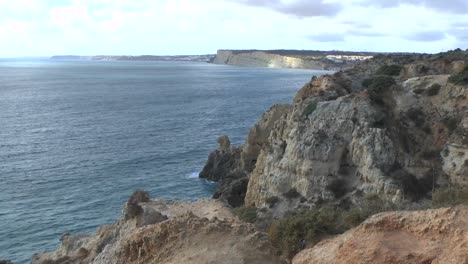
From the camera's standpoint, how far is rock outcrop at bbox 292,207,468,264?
11.0 m

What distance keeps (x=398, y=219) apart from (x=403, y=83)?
96.3ft

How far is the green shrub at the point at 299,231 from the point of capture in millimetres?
16266

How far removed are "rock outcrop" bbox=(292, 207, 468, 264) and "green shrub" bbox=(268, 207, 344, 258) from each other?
10.8ft

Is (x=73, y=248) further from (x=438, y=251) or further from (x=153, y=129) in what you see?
(x=153, y=129)

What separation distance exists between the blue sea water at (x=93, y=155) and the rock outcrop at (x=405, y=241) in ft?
95.7

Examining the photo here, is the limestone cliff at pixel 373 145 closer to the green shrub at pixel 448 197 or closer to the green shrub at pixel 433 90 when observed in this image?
the green shrub at pixel 433 90

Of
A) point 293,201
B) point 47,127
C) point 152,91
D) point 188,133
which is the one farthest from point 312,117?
point 152,91

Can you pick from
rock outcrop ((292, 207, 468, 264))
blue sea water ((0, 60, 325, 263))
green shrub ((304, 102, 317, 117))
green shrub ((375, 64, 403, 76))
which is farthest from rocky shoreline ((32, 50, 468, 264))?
blue sea water ((0, 60, 325, 263))

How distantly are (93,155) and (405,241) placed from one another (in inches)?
2118

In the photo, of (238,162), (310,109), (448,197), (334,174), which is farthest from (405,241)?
(238,162)

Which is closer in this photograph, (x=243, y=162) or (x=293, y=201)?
(x=293, y=201)


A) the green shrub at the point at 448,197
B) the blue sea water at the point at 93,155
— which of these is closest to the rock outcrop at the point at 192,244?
the green shrub at the point at 448,197

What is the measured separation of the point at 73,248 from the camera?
106 ft

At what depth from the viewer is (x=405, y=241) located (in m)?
11.7
